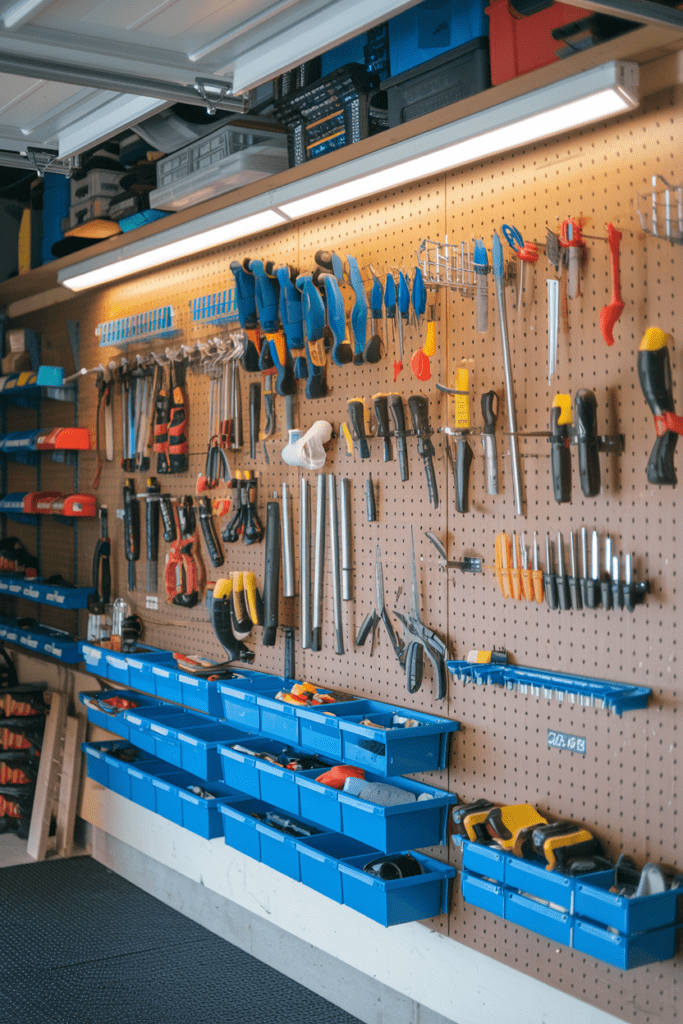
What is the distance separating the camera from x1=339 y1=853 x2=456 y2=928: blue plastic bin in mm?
2742

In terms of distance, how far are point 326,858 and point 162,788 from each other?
1.13 meters

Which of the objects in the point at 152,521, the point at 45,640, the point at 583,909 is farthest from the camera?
the point at 45,640

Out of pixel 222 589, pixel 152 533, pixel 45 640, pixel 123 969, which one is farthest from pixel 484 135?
pixel 45 640

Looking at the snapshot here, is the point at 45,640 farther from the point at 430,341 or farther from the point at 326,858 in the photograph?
the point at 430,341

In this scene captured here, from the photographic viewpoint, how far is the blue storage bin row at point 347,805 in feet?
8.93

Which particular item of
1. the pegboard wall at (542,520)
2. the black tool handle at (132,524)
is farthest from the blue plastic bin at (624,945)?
the black tool handle at (132,524)

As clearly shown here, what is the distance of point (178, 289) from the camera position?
14.5ft

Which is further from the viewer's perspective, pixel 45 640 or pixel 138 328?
pixel 45 640

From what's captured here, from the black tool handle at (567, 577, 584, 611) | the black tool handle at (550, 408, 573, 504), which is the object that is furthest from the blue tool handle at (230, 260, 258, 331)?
the black tool handle at (567, 577, 584, 611)

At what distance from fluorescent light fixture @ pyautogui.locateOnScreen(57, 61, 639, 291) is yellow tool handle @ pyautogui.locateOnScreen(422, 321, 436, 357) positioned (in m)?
0.46

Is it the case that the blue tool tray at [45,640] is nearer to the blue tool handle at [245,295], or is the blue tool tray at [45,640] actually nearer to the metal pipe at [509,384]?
the blue tool handle at [245,295]

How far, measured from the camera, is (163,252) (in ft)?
13.5

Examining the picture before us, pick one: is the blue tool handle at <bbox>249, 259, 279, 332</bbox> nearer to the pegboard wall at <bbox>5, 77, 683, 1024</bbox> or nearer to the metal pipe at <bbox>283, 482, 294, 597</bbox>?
the pegboard wall at <bbox>5, 77, 683, 1024</bbox>

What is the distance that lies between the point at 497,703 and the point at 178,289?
257 centimetres
